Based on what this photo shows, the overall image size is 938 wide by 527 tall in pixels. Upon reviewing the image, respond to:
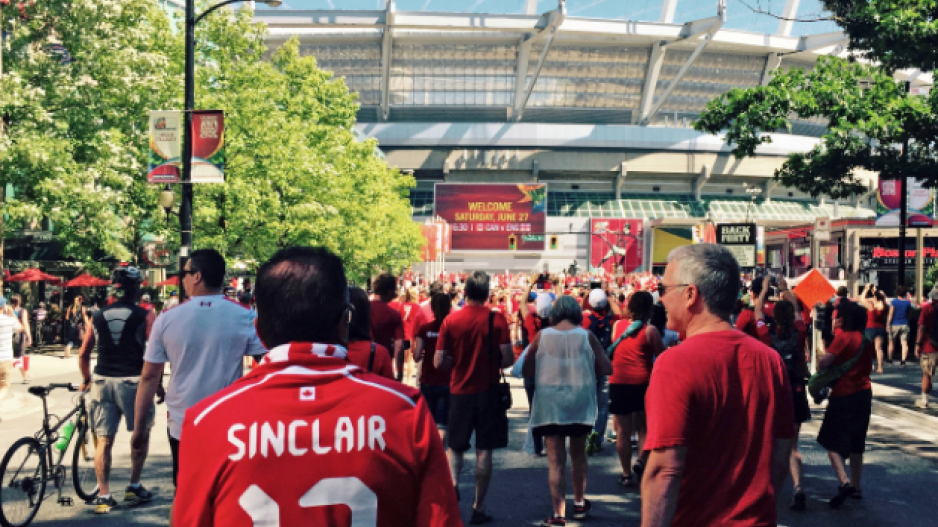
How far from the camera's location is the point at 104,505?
24.8 feet

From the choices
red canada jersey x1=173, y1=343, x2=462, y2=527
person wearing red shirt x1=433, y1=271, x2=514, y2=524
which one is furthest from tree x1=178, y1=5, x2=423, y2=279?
red canada jersey x1=173, y1=343, x2=462, y2=527

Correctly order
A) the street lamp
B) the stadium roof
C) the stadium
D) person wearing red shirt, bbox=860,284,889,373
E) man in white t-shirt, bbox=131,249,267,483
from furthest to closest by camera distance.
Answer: the stadium, the stadium roof, person wearing red shirt, bbox=860,284,889,373, the street lamp, man in white t-shirt, bbox=131,249,267,483

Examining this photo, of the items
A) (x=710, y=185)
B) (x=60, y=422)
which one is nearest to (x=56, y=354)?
(x=60, y=422)

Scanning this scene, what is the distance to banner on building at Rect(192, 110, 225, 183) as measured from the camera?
17297mm

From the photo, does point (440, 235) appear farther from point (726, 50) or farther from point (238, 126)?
point (726, 50)

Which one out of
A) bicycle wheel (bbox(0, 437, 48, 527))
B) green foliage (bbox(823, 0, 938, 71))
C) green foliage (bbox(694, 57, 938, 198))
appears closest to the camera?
bicycle wheel (bbox(0, 437, 48, 527))

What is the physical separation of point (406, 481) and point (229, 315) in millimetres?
3849

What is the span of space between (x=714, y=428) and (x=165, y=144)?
52.1ft

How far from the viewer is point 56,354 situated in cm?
2588

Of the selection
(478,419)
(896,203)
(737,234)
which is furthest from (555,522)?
(737,234)

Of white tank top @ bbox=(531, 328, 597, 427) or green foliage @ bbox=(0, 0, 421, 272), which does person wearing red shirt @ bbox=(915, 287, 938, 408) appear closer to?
white tank top @ bbox=(531, 328, 597, 427)

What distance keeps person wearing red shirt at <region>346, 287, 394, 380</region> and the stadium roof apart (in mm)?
69629

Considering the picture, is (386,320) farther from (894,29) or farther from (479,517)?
(894,29)

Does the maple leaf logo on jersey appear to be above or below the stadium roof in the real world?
below
